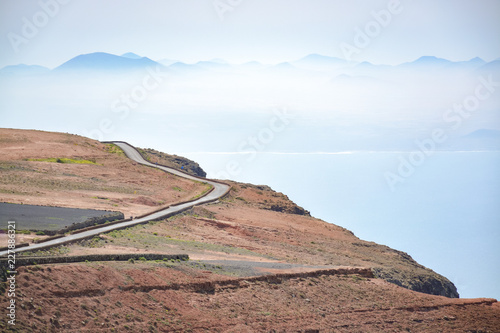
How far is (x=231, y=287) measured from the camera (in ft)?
93.4

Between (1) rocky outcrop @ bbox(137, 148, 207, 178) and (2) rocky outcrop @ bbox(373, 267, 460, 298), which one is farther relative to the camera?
(1) rocky outcrop @ bbox(137, 148, 207, 178)

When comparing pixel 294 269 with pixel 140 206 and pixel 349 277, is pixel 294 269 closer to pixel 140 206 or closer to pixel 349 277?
pixel 349 277

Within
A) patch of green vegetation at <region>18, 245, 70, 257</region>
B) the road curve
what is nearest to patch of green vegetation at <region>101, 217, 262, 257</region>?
the road curve

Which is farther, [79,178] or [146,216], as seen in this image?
[79,178]

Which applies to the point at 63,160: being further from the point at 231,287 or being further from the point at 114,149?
the point at 231,287

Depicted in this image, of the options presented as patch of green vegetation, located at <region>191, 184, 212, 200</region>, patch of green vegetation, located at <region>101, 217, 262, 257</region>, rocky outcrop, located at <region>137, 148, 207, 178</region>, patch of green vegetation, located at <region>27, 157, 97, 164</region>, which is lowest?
patch of green vegetation, located at <region>101, 217, 262, 257</region>

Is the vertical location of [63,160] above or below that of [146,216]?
above

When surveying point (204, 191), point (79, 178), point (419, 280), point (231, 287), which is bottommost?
point (231, 287)

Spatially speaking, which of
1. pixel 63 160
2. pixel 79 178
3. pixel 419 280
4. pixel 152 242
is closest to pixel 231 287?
pixel 152 242

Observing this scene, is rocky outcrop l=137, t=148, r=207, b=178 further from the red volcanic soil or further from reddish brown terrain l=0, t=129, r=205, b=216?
the red volcanic soil

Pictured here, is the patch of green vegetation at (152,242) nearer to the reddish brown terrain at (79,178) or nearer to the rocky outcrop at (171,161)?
the reddish brown terrain at (79,178)

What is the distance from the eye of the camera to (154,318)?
23.4 metres

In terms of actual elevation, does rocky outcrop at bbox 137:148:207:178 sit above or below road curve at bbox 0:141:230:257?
above

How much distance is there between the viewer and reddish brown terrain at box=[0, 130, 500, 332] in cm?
2256
